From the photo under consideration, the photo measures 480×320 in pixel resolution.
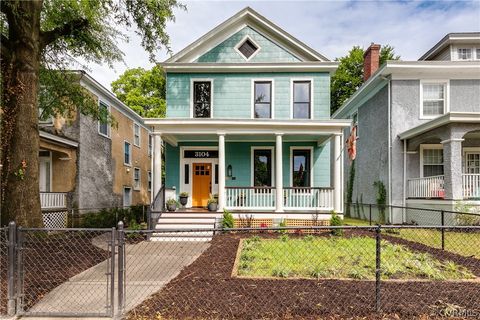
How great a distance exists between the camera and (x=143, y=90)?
34062mm

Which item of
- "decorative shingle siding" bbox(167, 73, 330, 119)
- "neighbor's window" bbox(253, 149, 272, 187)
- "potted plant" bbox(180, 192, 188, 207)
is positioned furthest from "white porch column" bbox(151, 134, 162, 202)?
"neighbor's window" bbox(253, 149, 272, 187)

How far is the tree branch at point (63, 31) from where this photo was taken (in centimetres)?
959

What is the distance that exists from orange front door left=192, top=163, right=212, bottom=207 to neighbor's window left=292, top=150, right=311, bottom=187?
398cm

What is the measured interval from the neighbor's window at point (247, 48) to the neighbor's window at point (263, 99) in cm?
144

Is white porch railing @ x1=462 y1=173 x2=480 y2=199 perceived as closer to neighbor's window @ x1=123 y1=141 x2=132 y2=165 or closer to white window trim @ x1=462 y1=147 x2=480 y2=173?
white window trim @ x1=462 y1=147 x2=480 y2=173

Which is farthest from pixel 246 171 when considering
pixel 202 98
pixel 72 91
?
pixel 72 91

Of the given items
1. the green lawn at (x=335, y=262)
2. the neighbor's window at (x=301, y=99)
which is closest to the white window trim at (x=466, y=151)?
the neighbor's window at (x=301, y=99)

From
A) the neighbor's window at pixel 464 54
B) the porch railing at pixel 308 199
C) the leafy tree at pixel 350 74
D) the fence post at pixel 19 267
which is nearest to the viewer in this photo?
the fence post at pixel 19 267

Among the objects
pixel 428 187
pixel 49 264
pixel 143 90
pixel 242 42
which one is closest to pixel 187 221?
pixel 49 264

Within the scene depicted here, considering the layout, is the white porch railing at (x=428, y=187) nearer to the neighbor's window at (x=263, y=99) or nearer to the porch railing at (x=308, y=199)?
the porch railing at (x=308, y=199)

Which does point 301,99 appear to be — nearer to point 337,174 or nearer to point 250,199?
point 337,174

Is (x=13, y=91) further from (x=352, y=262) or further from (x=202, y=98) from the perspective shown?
(x=352, y=262)

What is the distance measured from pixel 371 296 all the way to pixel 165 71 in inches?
511

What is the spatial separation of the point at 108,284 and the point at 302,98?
12.1 m
